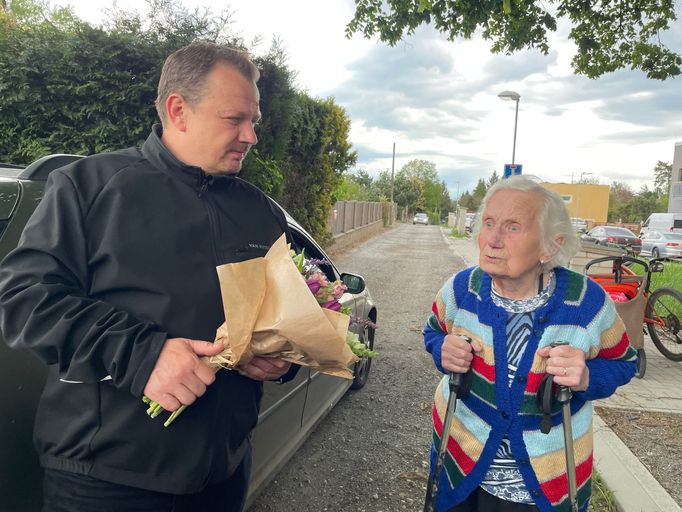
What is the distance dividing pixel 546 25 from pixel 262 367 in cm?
583

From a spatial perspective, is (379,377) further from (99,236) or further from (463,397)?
(99,236)

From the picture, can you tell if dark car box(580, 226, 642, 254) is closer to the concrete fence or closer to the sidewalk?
the concrete fence

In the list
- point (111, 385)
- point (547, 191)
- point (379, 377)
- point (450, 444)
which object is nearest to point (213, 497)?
point (111, 385)

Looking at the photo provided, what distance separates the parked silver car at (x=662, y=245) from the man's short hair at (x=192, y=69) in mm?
26203

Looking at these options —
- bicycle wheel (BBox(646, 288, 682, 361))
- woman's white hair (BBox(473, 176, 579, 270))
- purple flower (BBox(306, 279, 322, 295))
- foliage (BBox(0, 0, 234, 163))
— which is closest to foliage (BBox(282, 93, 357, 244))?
foliage (BBox(0, 0, 234, 163))

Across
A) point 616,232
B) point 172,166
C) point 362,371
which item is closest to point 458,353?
point 172,166

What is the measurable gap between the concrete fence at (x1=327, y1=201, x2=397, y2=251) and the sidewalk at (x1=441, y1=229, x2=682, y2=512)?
11.8m

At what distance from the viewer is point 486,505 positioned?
6.43 ft

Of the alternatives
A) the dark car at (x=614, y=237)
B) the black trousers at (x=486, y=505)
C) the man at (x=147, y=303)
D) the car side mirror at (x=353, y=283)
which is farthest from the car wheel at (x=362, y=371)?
the dark car at (x=614, y=237)

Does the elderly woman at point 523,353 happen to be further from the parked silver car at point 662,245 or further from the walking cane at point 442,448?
the parked silver car at point 662,245

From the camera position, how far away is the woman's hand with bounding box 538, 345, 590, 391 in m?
1.70

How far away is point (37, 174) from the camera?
194cm

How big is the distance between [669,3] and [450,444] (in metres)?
5.49

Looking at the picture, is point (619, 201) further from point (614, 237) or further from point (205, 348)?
point (205, 348)
